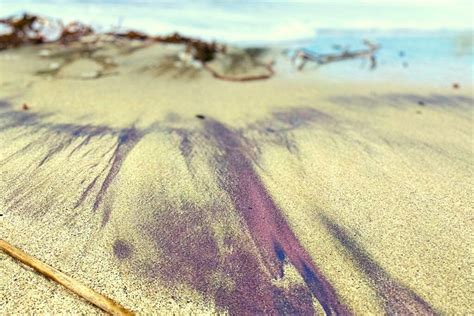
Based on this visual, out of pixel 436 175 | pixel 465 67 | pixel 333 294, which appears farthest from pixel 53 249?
pixel 465 67

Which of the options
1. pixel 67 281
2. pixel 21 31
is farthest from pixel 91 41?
pixel 67 281

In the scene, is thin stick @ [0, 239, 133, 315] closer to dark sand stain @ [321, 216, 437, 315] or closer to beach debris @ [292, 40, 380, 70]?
dark sand stain @ [321, 216, 437, 315]

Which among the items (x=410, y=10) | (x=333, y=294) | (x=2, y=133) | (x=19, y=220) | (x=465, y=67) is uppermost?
(x=410, y=10)

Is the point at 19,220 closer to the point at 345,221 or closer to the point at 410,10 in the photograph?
the point at 345,221

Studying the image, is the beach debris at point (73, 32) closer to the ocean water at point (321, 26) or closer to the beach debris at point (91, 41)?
the beach debris at point (91, 41)

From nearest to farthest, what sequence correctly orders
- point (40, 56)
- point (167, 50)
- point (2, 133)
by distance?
1. point (2, 133)
2. point (40, 56)
3. point (167, 50)

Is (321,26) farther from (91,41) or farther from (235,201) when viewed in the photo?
(235,201)

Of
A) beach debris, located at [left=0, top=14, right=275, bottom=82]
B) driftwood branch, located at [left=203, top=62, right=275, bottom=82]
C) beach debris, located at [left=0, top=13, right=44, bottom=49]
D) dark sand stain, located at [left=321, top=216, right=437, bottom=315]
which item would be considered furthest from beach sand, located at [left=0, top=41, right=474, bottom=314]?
beach debris, located at [left=0, top=13, right=44, bottom=49]
